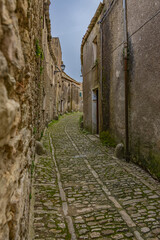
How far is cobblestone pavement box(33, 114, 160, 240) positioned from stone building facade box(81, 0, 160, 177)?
74cm

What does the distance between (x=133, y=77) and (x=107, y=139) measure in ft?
10.5

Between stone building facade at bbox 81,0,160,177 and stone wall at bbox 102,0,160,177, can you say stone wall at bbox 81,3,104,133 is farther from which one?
Answer: stone wall at bbox 102,0,160,177

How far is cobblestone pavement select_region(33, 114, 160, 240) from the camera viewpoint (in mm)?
2625

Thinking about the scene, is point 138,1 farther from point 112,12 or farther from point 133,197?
point 133,197

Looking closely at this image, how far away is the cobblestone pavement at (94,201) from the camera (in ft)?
8.61

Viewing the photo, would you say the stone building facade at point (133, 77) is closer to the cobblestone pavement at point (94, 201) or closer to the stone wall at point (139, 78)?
the stone wall at point (139, 78)

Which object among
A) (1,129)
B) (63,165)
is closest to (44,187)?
(63,165)

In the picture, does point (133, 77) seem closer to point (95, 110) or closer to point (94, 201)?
point (94, 201)

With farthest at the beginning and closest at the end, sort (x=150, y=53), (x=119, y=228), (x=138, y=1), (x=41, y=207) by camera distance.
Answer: (x=138, y=1) → (x=150, y=53) → (x=41, y=207) → (x=119, y=228)

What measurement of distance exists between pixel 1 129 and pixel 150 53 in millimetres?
4525

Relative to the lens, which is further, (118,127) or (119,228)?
(118,127)

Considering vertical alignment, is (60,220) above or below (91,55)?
below

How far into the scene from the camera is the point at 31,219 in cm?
279

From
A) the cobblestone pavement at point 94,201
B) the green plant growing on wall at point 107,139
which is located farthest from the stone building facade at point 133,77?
the cobblestone pavement at point 94,201
